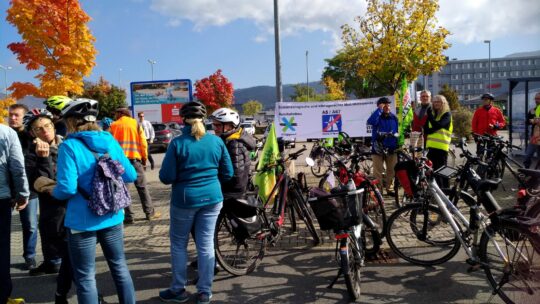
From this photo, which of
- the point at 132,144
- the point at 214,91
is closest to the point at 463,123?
the point at 132,144

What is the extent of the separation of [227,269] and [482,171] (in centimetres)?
434

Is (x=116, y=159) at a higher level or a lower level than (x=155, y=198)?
higher

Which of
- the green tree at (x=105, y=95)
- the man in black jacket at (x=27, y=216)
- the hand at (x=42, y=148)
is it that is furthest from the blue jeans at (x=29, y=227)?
the green tree at (x=105, y=95)

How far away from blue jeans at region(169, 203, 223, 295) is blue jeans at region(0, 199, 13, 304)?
1409 millimetres

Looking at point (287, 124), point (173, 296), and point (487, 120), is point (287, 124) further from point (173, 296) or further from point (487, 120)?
point (173, 296)

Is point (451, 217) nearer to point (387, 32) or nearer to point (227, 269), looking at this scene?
point (227, 269)

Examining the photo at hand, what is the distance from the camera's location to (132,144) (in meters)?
6.71

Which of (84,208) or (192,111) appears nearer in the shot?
(84,208)

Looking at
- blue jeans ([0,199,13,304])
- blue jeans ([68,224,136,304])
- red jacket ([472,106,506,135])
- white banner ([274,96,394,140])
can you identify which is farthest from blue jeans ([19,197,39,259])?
red jacket ([472,106,506,135])

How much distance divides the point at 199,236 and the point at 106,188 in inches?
41.0

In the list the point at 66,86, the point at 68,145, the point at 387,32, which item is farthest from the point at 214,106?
the point at 68,145

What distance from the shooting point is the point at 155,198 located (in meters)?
9.23

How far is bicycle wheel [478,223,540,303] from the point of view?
10.7 ft

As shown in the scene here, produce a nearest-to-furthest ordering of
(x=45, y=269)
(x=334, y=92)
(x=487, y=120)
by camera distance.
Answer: (x=45, y=269) → (x=487, y=120) → (x=334, y=92)
